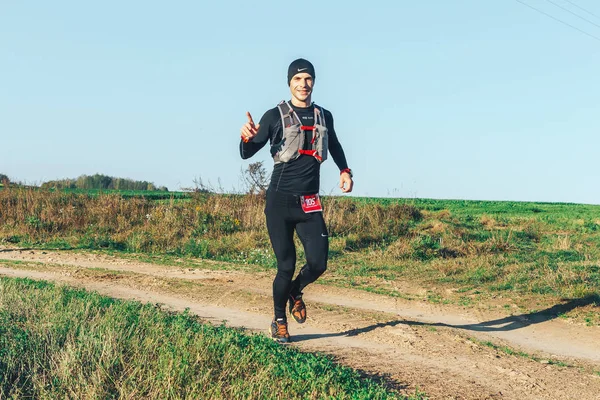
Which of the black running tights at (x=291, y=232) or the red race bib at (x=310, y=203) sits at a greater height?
the red race bib at (x=310, y=203)

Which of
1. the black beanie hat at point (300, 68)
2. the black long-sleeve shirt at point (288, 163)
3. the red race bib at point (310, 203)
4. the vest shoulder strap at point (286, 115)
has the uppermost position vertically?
the black beanie hat at point (300, 68)

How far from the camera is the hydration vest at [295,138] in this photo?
20.4ft

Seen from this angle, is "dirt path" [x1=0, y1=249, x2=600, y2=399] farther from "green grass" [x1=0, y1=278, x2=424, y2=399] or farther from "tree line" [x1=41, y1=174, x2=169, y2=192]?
"tree line" [x1=41, y1=174, x2=169, y2=192]

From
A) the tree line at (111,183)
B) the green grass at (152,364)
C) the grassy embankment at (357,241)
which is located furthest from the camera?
the tree line at (111,183)

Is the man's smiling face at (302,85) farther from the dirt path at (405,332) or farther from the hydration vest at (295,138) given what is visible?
the dirt path at (405,332)

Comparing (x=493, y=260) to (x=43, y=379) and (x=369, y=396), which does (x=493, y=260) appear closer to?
(x=369, y=396)

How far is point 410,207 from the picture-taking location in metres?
23.0

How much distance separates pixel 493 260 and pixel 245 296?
6.12m

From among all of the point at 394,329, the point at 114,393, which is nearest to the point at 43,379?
the point at 114,393

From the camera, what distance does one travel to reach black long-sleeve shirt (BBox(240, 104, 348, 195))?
6.26 meters

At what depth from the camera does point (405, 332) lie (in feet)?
24.1

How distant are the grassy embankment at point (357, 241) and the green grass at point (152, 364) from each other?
5.50 m

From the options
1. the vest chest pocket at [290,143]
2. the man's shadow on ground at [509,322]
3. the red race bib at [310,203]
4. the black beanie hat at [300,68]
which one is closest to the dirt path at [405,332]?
the man's shadow on ground at [509,322]

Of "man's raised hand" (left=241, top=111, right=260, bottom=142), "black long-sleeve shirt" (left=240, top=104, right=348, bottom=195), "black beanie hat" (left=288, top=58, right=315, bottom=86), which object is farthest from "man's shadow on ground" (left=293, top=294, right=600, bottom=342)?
"black beanie hat" (left=288, top=58, right=315, bottom=86)
